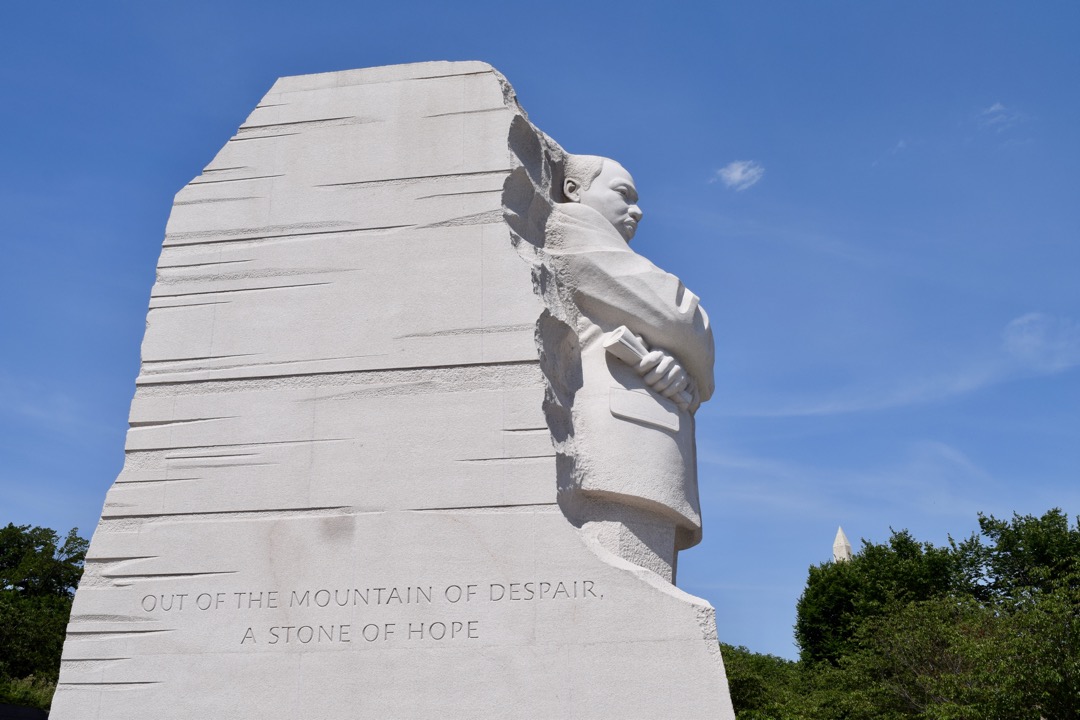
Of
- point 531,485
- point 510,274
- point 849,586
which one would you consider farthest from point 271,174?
point 849,586

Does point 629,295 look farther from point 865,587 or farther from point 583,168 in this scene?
point 865,587

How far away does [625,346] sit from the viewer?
6523 millimetres

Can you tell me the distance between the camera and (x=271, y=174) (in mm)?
6789

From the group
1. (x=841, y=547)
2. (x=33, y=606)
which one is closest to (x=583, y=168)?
(x=33, y=606)

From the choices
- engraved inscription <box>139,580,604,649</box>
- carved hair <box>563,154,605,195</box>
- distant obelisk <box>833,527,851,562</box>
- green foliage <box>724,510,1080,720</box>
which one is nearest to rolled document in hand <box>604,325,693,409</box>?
carved hair <box>563,154,605,195</box>

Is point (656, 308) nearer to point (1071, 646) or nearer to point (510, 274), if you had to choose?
point (510, 274)

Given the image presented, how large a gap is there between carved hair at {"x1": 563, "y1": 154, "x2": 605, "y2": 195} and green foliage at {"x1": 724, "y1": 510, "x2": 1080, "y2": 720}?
1411 cm

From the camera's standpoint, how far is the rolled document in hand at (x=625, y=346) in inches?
257

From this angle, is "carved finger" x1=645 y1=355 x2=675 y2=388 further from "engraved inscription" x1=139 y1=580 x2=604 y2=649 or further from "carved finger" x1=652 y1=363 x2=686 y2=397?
"engraved inscription" x1=139 y1=580 x2=604 y2=649

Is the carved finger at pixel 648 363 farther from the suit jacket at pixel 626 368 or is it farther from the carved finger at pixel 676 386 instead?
→ the carved finger at pixel 676 386

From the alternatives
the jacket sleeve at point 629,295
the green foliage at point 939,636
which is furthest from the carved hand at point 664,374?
the green foliage at point 939,636

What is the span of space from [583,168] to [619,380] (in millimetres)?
1830

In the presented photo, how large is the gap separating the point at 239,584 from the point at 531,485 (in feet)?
5.55

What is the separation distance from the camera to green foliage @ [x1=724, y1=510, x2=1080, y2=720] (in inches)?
702
